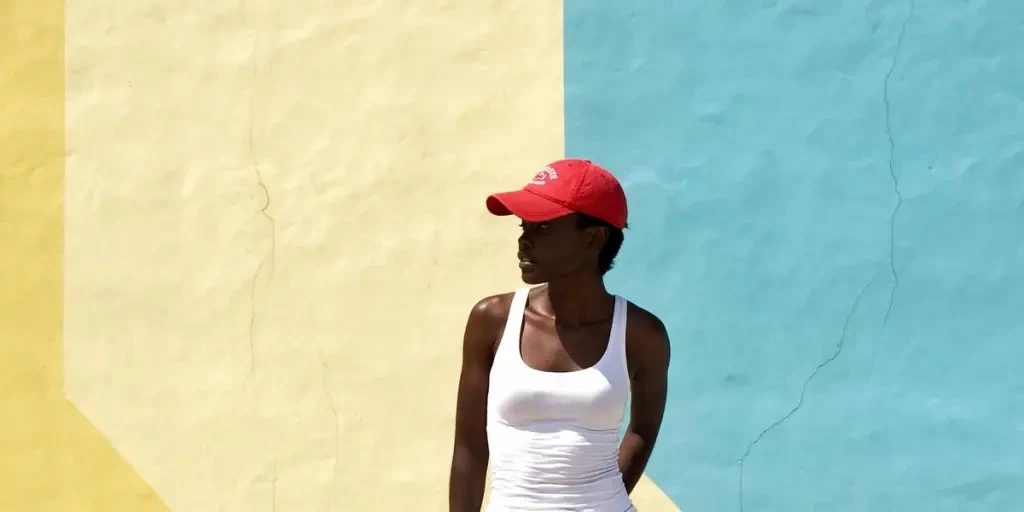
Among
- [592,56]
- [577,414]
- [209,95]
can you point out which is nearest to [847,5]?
[592,56]

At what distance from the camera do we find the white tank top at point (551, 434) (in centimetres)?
231

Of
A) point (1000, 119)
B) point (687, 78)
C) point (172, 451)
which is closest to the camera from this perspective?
point (1000, 119)

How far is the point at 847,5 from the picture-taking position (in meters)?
3.52

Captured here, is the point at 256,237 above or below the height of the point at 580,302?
below

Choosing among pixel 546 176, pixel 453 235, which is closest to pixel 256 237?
pixel 453 235

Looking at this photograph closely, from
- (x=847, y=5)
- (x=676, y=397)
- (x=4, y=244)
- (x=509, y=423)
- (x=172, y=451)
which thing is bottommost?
(x=172, y=451)

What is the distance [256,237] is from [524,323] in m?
1.73

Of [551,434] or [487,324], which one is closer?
[551,434]

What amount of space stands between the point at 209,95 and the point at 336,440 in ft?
4.22

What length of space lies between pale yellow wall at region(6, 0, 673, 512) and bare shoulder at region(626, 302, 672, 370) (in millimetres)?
1292

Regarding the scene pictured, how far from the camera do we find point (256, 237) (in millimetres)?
3904

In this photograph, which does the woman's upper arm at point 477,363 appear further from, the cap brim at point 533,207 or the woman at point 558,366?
the cap brim at point 533,207

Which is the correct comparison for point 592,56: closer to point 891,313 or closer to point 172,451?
point 891,313

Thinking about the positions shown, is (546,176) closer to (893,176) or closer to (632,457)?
(632,457)
